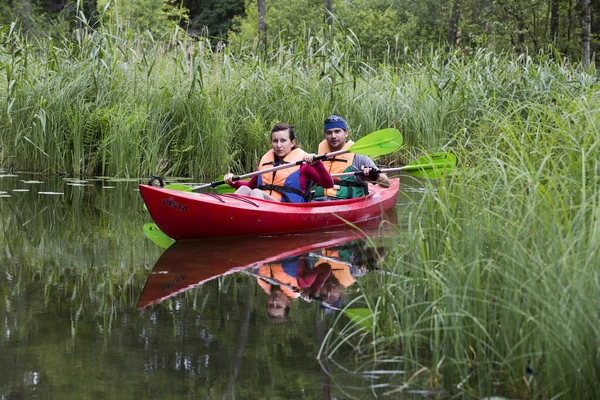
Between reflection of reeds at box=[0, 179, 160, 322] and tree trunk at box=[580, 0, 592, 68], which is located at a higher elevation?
tree trunk at box=[580, 0, 592, 68]

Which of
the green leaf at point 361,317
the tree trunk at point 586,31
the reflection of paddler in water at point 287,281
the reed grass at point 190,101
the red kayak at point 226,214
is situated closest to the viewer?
the green leaf at point 361,317

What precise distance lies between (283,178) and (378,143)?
0.90 meters

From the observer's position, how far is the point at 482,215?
12.5ft

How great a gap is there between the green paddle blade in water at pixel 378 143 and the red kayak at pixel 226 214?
0.55m

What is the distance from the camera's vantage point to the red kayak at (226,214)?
19.7ft

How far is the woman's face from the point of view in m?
7.08

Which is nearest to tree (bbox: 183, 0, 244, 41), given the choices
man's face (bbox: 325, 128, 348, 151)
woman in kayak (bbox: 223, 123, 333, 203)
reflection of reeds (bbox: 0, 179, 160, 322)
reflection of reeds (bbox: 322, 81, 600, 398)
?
reflection of reeds (bbox: 0, 179, 160, 322)

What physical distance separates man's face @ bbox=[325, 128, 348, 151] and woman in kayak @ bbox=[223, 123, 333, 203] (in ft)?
1.71

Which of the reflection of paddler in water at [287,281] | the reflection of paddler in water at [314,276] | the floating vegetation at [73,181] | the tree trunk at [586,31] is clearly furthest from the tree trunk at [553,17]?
the reflection of paddler in water at [287,281]

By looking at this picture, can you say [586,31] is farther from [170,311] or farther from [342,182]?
[170,311]

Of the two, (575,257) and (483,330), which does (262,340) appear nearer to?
(483,330)

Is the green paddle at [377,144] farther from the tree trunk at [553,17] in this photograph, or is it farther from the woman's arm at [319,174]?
the tree trunk at [553,17]

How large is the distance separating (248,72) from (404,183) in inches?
98.3

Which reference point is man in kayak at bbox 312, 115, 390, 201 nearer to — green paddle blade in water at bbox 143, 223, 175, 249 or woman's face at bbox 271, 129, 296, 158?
woman's face at bbox 271, 129, 296, 158
